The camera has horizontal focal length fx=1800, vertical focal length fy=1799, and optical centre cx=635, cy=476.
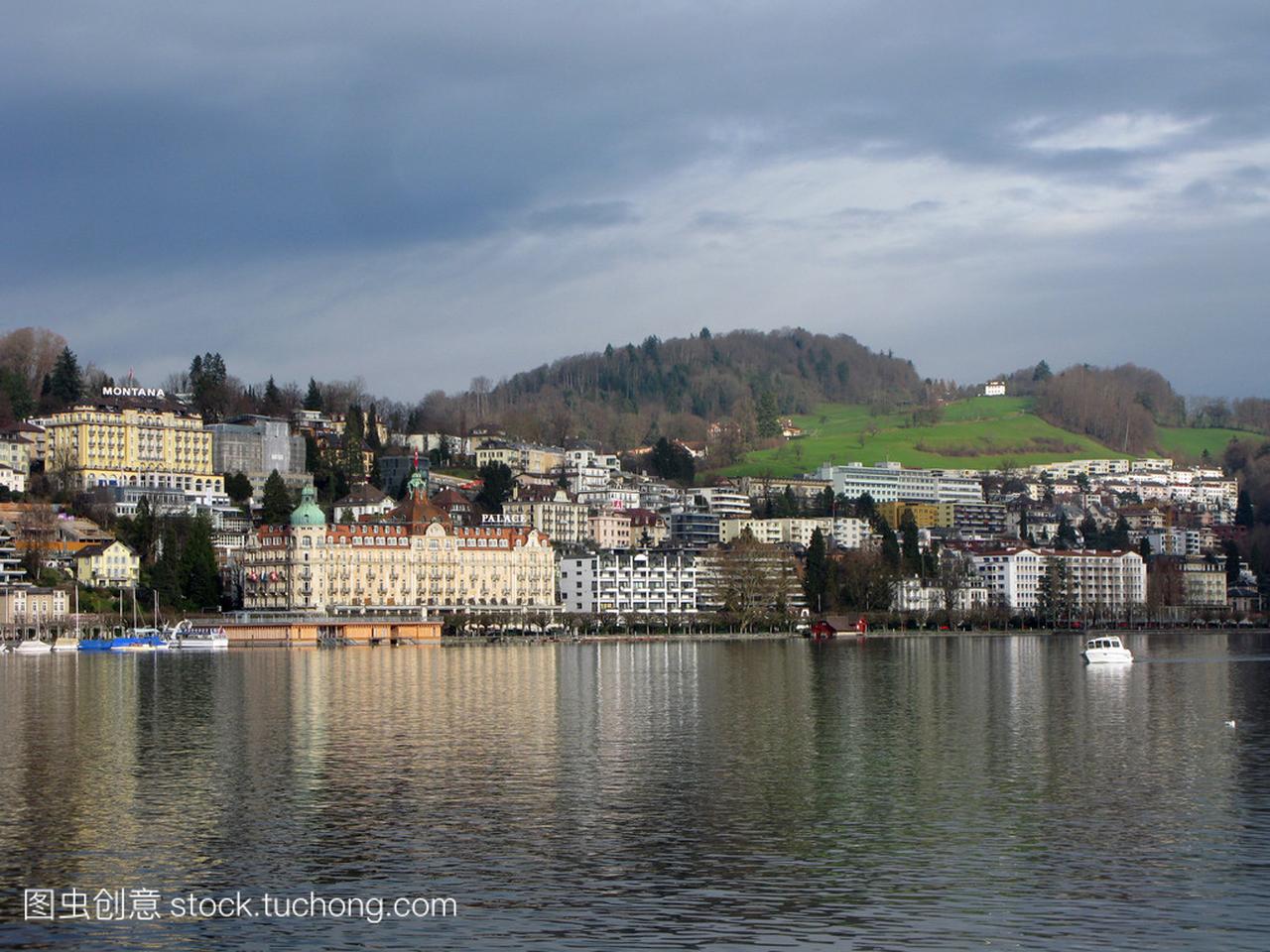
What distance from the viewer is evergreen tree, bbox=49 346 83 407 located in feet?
543

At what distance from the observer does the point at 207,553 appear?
127312 millimetres

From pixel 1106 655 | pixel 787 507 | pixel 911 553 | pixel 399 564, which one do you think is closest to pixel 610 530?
pixel 787 507

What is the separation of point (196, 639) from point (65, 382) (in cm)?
5950

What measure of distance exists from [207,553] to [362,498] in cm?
2596

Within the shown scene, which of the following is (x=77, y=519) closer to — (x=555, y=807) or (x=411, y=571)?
(x=411, y=571)

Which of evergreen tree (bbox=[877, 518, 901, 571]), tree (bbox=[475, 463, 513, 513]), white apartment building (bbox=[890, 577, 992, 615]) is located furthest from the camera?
tree (bbox=[475, 463, 513, 513])

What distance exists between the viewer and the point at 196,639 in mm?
115625

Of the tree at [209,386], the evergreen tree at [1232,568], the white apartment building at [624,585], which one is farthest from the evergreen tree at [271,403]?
the evergreen tree at [1232,568]

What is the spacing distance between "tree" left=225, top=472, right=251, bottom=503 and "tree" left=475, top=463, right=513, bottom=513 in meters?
22.2

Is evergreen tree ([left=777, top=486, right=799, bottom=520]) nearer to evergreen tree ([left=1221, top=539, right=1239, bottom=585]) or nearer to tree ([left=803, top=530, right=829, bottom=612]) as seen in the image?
tree ([left=803, top=530, right=829, bottom=612])

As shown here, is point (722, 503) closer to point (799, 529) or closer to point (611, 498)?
point (799, 529)

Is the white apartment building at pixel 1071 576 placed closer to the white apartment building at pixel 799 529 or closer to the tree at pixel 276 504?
the white apartment building at pixel 799 529

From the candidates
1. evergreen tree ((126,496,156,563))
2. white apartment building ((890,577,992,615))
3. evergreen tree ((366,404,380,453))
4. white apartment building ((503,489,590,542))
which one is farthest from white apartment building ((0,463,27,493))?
white apartment building ((890,577,992,615))

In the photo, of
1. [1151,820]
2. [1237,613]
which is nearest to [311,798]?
[1151,820]
